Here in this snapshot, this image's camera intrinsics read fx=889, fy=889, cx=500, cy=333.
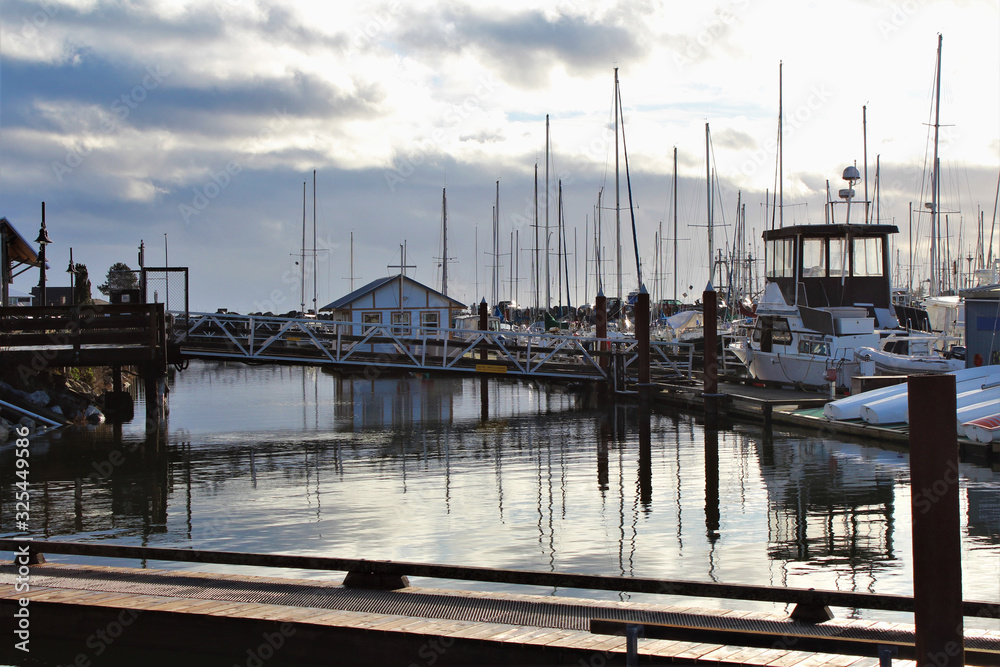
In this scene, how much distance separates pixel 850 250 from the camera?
103 feet

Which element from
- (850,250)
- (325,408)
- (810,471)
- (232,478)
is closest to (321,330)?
(325,408)

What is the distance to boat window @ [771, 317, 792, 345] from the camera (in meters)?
29.4

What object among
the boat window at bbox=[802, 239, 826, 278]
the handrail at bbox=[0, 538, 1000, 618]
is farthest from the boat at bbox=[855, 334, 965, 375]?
the handrail at bbox=[0, 538, 1000, 618]

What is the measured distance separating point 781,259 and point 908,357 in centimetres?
770

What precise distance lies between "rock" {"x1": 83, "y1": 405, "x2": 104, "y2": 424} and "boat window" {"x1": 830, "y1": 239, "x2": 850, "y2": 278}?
81.6ft

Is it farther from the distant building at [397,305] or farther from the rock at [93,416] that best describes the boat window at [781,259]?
the rock at [93,416]

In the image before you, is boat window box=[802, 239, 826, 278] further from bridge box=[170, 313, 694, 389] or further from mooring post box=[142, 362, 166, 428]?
mooring post box=[142, 362, 166, 428]

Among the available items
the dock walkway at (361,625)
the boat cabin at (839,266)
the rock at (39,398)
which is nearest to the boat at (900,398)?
the boat cabin at (839,266)

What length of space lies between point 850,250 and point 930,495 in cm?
2760

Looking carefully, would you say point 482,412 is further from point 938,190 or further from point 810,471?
point 938,190

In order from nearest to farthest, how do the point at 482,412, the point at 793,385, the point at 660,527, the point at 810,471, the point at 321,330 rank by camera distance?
the point at 660,527, the point at 810,471, the point at 793,385, the point at 482,412, the point at 321,330

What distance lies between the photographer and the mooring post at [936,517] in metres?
5.91

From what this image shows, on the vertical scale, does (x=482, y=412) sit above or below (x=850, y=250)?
below

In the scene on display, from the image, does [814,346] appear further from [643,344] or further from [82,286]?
[82,286]
